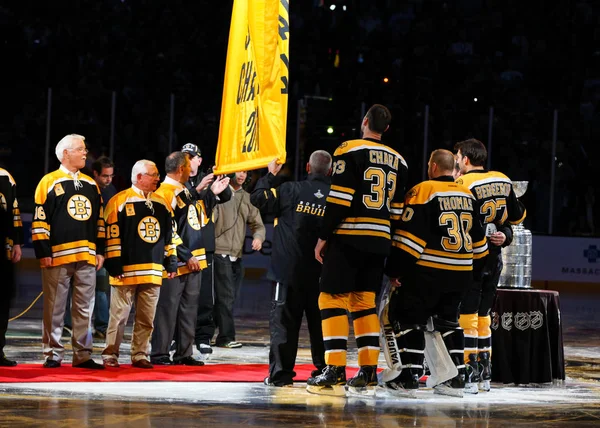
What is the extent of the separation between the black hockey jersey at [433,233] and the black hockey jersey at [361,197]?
0.67 feet

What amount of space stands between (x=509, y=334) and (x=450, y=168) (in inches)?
73.2

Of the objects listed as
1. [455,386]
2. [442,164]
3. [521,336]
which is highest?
[442,164]

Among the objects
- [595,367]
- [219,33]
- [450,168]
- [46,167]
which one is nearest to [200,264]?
[450,168]

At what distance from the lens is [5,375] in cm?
789

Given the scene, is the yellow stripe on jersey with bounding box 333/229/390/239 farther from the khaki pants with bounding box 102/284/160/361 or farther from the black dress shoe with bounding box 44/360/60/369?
the black dress shoe with bounding box 44/360/60/369

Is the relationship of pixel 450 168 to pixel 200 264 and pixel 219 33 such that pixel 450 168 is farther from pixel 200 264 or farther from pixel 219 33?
pixel 219 33

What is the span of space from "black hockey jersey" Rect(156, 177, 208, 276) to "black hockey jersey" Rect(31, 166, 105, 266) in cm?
78

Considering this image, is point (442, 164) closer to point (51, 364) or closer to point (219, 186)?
point (219, 186)

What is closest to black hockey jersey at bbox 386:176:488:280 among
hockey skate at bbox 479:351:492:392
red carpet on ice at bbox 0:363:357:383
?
hockey skate at bbox 479:351:492:392

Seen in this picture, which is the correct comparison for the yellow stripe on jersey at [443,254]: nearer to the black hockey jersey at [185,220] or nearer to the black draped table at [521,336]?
the black draped table at [521,336]

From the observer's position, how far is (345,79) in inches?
910

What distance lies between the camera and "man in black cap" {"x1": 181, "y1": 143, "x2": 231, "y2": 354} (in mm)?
9414

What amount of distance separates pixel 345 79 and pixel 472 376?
51.6 ft

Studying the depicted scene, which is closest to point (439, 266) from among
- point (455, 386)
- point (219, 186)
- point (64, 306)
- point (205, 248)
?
point (455, 386)
